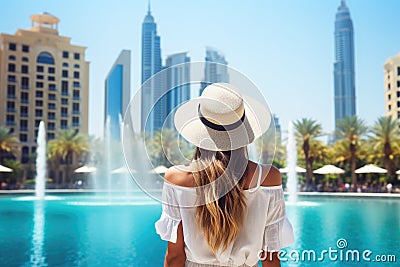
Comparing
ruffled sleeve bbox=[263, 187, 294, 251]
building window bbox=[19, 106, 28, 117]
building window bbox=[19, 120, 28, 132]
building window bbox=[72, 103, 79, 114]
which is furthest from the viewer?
building window bbox=[72, 103, 79, 114]

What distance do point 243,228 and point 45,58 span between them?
55.8m

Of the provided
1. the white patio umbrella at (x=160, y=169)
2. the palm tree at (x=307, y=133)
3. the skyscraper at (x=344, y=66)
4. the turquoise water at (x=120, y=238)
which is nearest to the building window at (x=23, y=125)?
the palm tree at (x=307, y=133)

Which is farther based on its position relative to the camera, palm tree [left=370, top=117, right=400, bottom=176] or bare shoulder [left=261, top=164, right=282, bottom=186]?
palm tree [left=370, top=117, right=400, bottom=176]

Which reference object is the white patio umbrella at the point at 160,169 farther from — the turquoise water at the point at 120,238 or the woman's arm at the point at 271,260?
the turquoise water at the point at 120,238

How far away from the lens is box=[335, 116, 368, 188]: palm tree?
31984mm

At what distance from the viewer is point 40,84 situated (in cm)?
5319

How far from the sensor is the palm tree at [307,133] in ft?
109

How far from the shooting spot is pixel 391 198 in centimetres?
2330

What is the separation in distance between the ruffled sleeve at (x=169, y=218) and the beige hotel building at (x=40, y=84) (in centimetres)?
5002

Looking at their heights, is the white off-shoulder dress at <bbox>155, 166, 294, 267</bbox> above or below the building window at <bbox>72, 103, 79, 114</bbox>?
below

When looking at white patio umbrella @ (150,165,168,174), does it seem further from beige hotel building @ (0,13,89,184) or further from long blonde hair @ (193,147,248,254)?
beige hotel building @ (0,13,89,184)

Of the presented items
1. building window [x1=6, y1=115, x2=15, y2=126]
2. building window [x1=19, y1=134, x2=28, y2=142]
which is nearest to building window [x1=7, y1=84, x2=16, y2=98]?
building window [x1=6, y1=115, x2=15, y2=126]

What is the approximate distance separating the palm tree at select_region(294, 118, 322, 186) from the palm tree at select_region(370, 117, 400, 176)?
3896 millimetres

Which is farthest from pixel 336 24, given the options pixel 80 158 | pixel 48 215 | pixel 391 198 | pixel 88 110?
pixel 48 215
